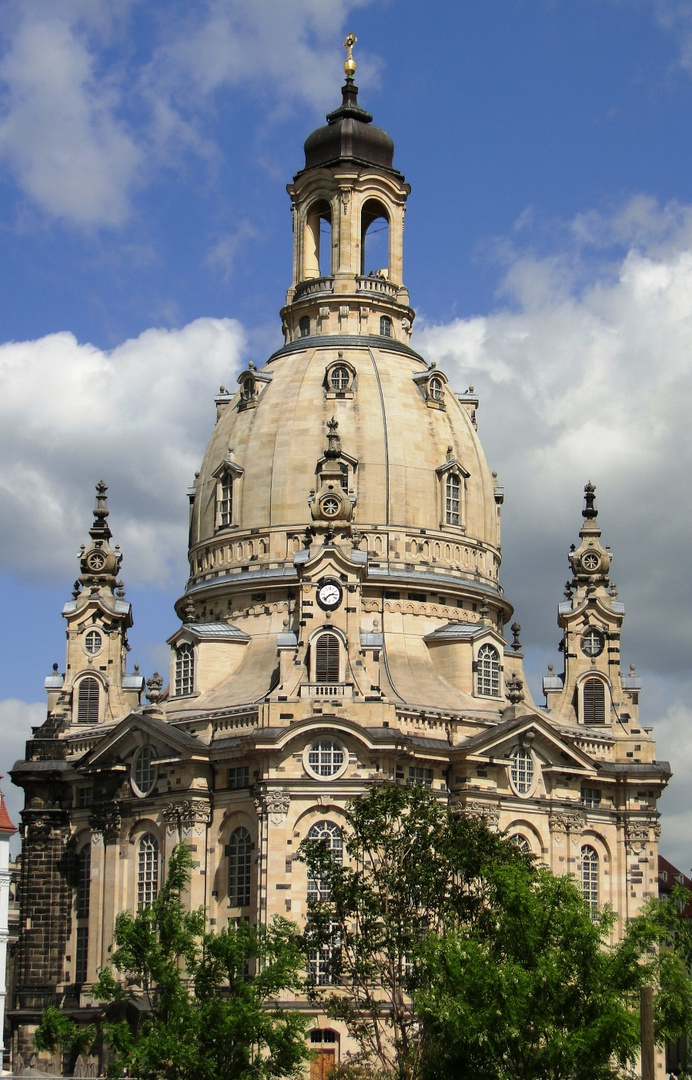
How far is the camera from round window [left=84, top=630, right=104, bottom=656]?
104000 millimetres

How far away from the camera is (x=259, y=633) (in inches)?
3792

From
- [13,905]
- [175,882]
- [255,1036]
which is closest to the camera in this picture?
[255,1036]

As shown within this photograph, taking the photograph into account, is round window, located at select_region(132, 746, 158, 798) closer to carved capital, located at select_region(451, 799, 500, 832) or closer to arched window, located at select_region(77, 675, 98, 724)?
arched window, located at select_region(77, 675, 98, 724)

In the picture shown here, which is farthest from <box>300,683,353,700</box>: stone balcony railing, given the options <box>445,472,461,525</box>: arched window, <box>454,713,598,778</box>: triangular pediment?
<box>445,472,461,525</box>: arched window

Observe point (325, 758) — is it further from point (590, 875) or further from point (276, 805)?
point (590, 875)

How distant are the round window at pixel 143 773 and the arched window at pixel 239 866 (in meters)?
5.70

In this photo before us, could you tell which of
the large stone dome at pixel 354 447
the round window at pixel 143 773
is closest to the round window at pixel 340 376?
the large stone dome at pixel 354 447

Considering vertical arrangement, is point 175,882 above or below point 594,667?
below

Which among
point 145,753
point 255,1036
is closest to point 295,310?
point 145,753

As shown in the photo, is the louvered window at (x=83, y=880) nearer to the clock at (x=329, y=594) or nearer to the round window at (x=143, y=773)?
the round window at (x=143, y=773)

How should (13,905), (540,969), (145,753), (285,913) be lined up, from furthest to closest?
(13,905) < (145,753) < (285,913) < (540,969)

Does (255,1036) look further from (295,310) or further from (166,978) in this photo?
(295,310)

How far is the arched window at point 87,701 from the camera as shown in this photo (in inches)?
4040

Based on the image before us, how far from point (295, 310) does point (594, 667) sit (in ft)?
86.1
